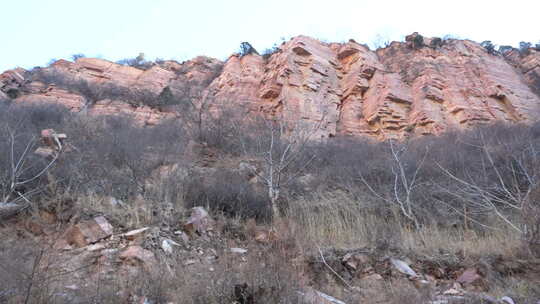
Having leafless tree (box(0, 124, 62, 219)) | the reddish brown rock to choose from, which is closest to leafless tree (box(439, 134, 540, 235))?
the reddish brown rock

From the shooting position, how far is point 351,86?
670 inches

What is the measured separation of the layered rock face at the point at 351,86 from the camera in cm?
1470

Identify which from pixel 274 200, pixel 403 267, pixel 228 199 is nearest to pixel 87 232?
pixel 228 199

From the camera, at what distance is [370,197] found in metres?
6.19

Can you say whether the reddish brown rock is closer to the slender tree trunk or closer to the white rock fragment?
the slender tree trunk

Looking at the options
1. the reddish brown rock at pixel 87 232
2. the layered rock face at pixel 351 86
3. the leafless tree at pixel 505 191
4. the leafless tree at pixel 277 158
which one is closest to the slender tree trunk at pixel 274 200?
the leafless tree at pixel 277 158

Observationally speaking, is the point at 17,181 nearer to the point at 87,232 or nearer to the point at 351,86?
the point at 87,232

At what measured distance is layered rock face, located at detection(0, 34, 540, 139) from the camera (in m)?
14.7

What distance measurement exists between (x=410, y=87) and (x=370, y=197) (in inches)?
497

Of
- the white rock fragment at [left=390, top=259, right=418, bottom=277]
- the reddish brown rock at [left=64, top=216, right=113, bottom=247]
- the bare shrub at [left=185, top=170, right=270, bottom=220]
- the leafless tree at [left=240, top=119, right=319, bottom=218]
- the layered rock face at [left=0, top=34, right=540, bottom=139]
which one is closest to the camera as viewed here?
the white rock fragment at [left=390, top=259, right=418, bottom=277]

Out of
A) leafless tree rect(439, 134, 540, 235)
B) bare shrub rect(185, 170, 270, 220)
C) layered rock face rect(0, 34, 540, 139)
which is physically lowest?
bare shrub rect(185, 170, 270, 220)

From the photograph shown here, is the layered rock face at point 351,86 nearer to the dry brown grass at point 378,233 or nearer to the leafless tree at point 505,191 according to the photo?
the leafless tree at point 505,191

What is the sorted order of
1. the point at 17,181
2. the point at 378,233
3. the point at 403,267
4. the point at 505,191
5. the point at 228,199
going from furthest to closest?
the point at 228,199 → the point at 17,181 → the point at 505,191 → the point at 378,233 → the point at 403,267

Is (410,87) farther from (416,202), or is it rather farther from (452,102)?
(416,202)
